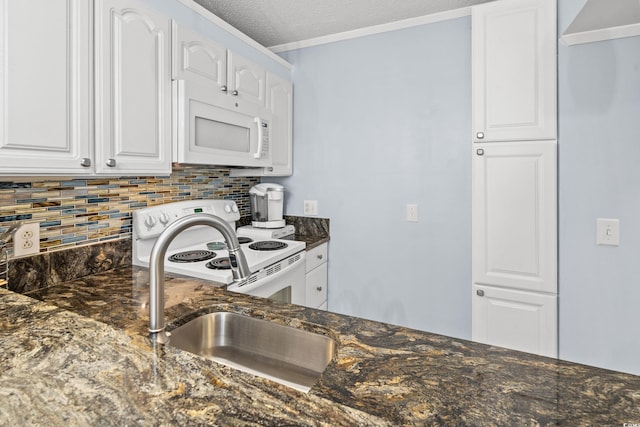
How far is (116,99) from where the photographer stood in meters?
1.39

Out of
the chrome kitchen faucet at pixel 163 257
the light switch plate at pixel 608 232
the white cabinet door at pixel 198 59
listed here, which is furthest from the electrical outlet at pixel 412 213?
the chrome kitchen faucet at pixel 163 257

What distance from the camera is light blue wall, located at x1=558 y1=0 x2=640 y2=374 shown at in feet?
5.76

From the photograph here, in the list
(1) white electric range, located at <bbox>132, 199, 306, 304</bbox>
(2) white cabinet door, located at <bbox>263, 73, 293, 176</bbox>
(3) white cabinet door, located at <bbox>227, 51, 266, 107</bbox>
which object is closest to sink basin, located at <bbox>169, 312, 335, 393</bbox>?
(1) white electric range, located at <bbox>132, 199, 306, 304</bbox>

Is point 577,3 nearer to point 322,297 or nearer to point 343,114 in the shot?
point 343,114

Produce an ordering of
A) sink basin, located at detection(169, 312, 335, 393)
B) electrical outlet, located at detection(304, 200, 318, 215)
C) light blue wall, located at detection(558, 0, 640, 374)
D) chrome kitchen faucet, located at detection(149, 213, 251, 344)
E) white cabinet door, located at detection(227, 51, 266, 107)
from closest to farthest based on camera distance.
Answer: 1. chrome kitchen faucet, located at detection(149, 213, 251, 344)
2. sink basin, located at detection(169, 312, 335, 393)
3. light blue wall, located at detection(558, 0, 640, 374)
4. white cabinet door, located at detection(227, 51, 266, 107)
5. electrical outlet, located at detection(304, 200, 318, 215)

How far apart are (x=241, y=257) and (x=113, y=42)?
3.62 feet

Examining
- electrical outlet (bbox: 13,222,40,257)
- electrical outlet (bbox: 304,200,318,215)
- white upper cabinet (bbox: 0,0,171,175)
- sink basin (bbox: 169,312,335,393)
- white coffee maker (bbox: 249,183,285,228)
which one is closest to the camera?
sink basin (bbox: 169,312,335,393)

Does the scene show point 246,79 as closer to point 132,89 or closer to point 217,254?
point 132,89

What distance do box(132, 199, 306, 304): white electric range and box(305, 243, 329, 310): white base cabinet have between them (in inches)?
4.3

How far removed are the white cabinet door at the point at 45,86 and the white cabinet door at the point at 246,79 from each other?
823 mm

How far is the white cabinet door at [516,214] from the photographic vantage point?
1.82 meters

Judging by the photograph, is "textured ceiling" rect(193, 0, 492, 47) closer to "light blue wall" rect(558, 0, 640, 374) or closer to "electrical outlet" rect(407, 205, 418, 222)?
"light blue wall" rect(558, 0, 640, 374)

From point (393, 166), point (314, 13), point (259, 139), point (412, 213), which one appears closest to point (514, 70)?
point (393, 166)

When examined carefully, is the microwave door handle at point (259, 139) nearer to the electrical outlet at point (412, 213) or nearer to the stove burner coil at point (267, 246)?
the stove burner coil at point (267, 246)
